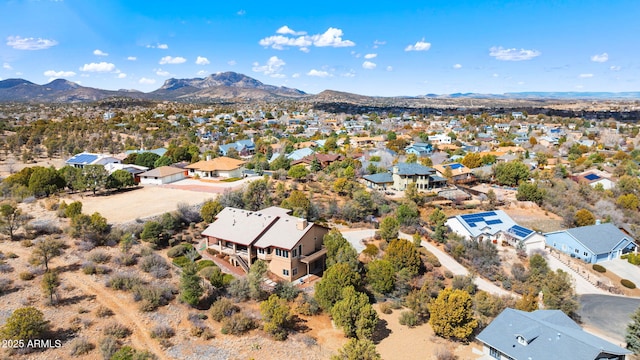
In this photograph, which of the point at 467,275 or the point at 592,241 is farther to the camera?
the point at 592,241

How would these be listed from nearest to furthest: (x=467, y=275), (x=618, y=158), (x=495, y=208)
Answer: (x=467, y=275) < (x=495, y=208) < (x=618, y=158)

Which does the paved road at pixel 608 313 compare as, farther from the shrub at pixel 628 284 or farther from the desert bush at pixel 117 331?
the desert bush at pixel 117 331

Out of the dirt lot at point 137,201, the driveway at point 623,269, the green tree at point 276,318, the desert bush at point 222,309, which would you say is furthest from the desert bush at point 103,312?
the driveway at point 623,269

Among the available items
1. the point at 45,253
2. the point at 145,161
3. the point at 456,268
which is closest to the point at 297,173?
the point at 145,161

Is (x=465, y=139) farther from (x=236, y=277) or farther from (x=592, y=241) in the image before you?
(x=236, y=277)

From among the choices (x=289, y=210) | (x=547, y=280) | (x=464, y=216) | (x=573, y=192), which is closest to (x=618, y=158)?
(x=573, y=192)

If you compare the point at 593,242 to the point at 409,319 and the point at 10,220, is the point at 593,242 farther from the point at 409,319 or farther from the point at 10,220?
the point at 10,220

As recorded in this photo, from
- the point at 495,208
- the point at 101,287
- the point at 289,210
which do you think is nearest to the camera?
the point at 101,287
